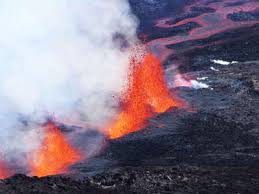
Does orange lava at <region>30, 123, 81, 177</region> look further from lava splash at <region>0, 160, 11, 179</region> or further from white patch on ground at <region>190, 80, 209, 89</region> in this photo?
white patch on ground at <region>190, 80, 209, 89</region>

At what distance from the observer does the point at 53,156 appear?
2028 cm

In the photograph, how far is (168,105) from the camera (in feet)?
90.7

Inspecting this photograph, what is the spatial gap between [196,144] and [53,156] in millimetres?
5517

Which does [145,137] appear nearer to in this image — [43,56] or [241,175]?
[241,175]

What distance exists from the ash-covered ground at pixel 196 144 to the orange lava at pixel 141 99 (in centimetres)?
82

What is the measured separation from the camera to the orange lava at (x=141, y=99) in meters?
24.3

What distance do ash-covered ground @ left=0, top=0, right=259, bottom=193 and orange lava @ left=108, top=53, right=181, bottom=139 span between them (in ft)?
2.70

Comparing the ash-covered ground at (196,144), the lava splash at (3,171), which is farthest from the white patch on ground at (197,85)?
the lava splash at (3,171)

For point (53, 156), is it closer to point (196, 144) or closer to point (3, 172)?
point (3, 172)

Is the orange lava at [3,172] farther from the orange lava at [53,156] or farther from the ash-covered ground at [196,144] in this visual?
the ash-covered ground at [196,144]

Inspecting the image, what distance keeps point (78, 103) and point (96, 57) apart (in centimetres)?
691

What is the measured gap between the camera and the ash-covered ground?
16.7 meters

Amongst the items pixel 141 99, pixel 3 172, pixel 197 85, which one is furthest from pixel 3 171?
pixel 197 85

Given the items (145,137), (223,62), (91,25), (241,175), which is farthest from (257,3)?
(241,175)
